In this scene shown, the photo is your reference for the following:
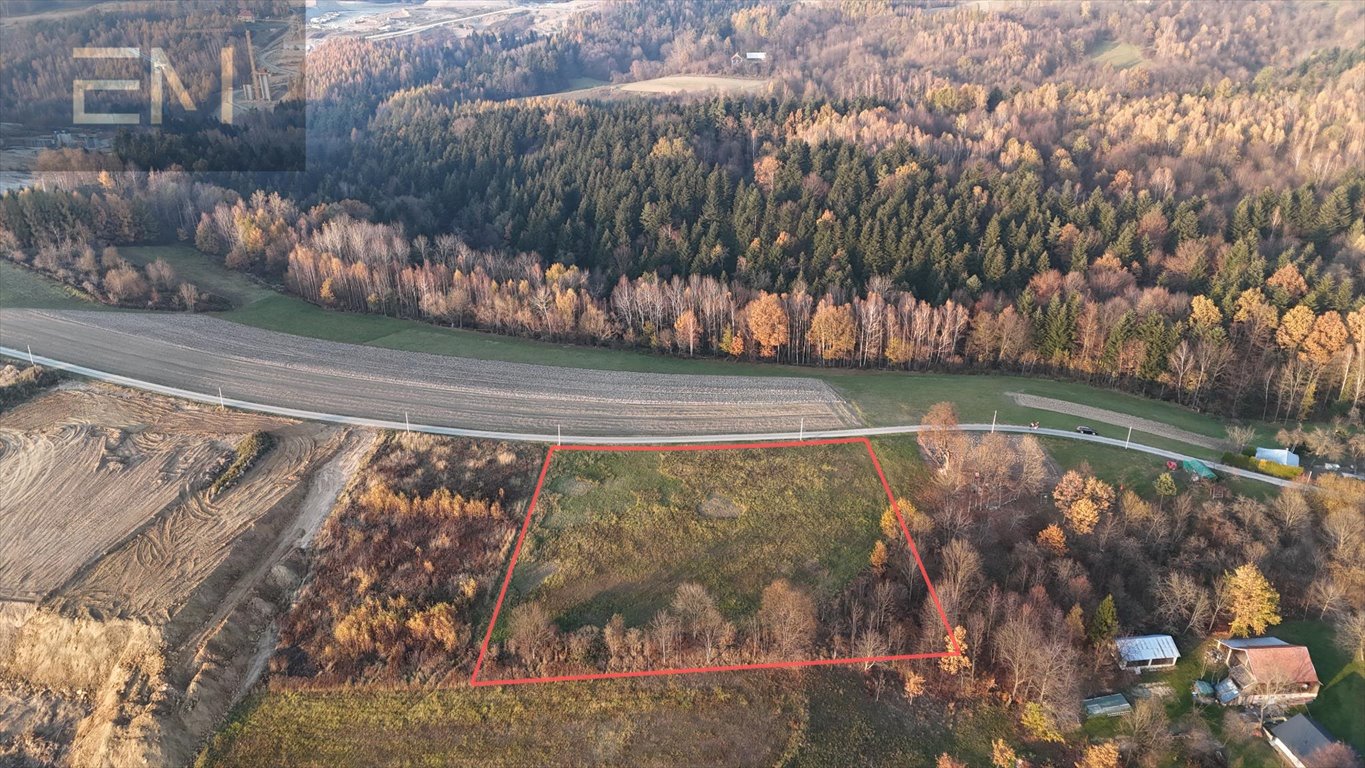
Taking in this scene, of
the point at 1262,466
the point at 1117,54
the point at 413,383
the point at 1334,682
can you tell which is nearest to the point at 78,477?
the point at 413,383

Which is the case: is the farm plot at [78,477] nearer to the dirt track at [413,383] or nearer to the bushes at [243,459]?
the bushes at [243,459]

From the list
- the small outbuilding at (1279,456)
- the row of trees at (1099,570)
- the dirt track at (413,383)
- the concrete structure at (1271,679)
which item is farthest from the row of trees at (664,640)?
the small outbuilding at (1279,456)

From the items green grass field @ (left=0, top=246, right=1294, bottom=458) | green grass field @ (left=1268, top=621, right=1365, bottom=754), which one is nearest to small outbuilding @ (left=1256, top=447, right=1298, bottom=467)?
green grass field @ (left=0, top=246, right=1294, bottom=458)

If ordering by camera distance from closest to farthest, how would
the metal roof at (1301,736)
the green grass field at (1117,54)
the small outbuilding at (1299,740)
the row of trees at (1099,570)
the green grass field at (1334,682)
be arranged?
the small outbuilding at (1299,740) → the metal roof at (1301,736) → the green grass field at (1334,682) → the row of trees at (1099,570) → the green grass field at (1117,54)

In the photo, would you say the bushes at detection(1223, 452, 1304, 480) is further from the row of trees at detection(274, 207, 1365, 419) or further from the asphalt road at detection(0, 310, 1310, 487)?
the row of trees at detection(274, 207, 1365, 419)

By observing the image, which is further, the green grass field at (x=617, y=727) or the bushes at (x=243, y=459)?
the bushes at (x=243, y=459)

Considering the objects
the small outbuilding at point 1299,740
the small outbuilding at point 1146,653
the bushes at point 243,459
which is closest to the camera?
the small outbuilding at point 1299,740
